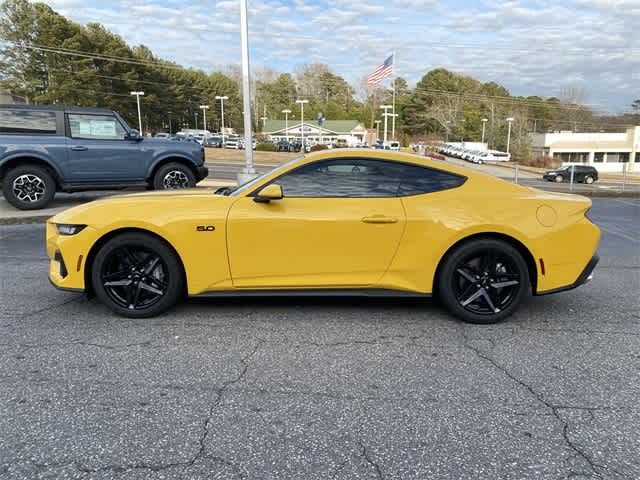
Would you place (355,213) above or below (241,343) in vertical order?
above

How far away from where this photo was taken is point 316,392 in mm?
2734

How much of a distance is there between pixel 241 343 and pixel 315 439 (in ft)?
4.16

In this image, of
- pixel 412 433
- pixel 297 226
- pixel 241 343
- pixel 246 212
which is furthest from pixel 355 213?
pixel 412 433

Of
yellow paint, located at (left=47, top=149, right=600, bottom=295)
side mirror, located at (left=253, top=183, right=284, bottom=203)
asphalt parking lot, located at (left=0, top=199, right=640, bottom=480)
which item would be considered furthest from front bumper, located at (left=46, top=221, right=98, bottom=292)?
side mirror, located at (left=253, top=183, right=284, bottom=203)

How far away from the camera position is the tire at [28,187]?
8.52 meters

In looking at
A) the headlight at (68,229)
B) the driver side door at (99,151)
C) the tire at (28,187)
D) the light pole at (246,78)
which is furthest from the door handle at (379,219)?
the light pole at (246,78)

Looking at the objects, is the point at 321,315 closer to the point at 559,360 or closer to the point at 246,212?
the point at 246,212

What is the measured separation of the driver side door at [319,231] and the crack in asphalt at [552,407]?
3.15 feet

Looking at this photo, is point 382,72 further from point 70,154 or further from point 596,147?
point 596,147

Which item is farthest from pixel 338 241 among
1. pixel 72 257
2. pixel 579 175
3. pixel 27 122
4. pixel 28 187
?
pixel 579 175

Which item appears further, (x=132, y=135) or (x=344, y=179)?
(x=132, y=135)

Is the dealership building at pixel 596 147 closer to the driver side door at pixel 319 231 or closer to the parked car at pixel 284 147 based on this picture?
the parked car at pixel 284 147

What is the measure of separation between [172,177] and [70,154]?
6.27 feet

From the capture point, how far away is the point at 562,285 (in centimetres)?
380
